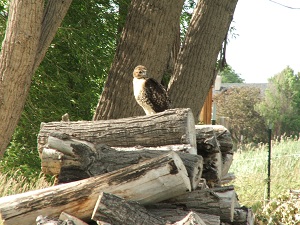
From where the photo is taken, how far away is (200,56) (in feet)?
26.1

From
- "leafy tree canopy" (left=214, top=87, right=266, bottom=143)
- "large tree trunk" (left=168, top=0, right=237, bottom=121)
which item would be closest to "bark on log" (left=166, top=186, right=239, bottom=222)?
"large tree trunk" (left=168, top=0, right=237, bottom=121)

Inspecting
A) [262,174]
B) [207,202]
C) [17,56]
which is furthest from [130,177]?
[262,174]

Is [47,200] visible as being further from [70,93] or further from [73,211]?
[70,93]

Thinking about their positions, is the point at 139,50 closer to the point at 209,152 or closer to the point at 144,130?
the point at 209,152

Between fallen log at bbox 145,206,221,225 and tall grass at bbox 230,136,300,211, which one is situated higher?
fallen log at bbox 145,206,221,225

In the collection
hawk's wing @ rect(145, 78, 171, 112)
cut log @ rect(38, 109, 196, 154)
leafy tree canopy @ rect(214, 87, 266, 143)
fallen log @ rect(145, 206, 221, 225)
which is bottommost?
leafy tree canopy @ rect(214, 87, 266, 143)

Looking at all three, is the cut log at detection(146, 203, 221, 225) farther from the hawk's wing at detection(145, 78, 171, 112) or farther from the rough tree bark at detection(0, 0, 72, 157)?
the rough tree bark at detection(0, 0, 72, 157)

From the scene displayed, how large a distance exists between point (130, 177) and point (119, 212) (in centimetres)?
30

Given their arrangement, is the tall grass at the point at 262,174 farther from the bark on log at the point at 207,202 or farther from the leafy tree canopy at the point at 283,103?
the leafy tree canopy at the point at 283,103

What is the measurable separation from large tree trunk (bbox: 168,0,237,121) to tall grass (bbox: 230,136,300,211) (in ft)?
10.4

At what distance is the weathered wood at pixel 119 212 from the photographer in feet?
13.6

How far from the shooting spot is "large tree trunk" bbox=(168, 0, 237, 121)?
7.90 m

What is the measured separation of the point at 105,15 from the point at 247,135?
34956mm

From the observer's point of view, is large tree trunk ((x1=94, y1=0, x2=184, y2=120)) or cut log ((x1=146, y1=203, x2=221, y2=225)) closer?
cut log ((x1=146, y1=203, x2=221, y2=225))
